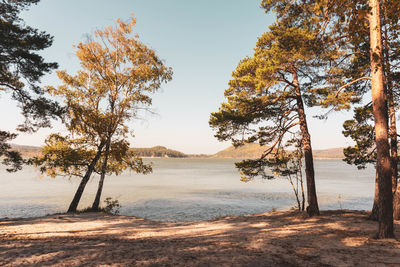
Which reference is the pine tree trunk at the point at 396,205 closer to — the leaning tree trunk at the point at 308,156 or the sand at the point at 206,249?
the sand at the point at 206,249

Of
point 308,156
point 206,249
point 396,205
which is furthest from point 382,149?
point 206,249

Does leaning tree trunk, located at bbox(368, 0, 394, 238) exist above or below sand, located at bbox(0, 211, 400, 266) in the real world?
above

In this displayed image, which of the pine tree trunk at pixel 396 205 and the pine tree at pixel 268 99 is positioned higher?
the pine tree at pixel 268 99

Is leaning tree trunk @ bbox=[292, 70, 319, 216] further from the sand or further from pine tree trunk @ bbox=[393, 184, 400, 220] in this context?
pine tree trunk @ bbox=[393, 184, 400, 220]

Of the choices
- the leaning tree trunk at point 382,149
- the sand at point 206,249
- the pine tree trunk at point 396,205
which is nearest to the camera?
the sand at point 206,249

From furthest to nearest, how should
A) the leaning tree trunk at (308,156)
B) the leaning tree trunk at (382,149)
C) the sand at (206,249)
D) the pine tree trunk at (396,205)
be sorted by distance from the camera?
the leaning tree trunk at (308,156) < the pine tree trunk at (396,205) < the leaning tree trunk at (382,149) < the sand at (206,249)

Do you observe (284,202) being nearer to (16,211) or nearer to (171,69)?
(171,69)

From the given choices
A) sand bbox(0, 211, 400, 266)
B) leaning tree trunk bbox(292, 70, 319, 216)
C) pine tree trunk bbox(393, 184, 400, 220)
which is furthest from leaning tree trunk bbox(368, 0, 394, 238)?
pine tree trunk bbox(393, 184, 400, 220)

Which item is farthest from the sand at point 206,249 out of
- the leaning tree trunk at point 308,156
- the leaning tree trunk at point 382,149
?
the leaning tree trunk at point 308,156

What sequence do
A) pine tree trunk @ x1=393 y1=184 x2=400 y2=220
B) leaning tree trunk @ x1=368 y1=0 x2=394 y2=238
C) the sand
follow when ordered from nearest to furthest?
the sand, leaning tree trunk @ x1=368 y1=0 x2=394 y2=238, pine tree trunk @ x1=393 y1=184 x2=400 y2=220

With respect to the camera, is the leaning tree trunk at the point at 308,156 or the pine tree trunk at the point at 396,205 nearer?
the pine tree trunk at the point at 396,205

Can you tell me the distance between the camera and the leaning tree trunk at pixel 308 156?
1078 centimetres

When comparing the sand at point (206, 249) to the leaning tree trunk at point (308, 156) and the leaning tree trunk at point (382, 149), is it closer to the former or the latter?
the leaning tree trunk at point (382, 149)

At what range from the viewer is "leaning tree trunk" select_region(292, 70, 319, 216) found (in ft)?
35.4
